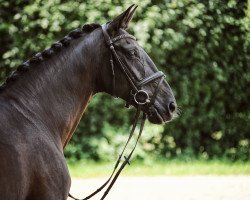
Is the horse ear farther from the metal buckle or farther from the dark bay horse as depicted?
the metal buckle

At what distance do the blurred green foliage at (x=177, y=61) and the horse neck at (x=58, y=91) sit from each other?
18.1ft

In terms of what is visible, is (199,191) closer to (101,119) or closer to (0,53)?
(101,119)

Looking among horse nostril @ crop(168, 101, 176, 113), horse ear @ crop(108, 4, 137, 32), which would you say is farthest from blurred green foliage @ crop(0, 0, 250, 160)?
horse nostril @ crop(168, 101, 176, 113)

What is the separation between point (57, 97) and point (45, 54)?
294 millimetres

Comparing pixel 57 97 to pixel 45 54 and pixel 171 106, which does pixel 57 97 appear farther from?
pixel 171 106

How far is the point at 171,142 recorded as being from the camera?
1008 cm

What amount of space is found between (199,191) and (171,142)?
284 cm

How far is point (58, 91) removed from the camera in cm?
311

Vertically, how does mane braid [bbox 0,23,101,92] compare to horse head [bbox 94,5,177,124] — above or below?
above

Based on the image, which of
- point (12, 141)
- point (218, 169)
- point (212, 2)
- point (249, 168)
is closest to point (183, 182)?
point (218, 169)

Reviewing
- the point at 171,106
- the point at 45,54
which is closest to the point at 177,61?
the point at 171,106

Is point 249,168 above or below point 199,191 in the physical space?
below

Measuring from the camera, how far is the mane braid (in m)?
3.00

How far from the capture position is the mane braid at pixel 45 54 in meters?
3.00
